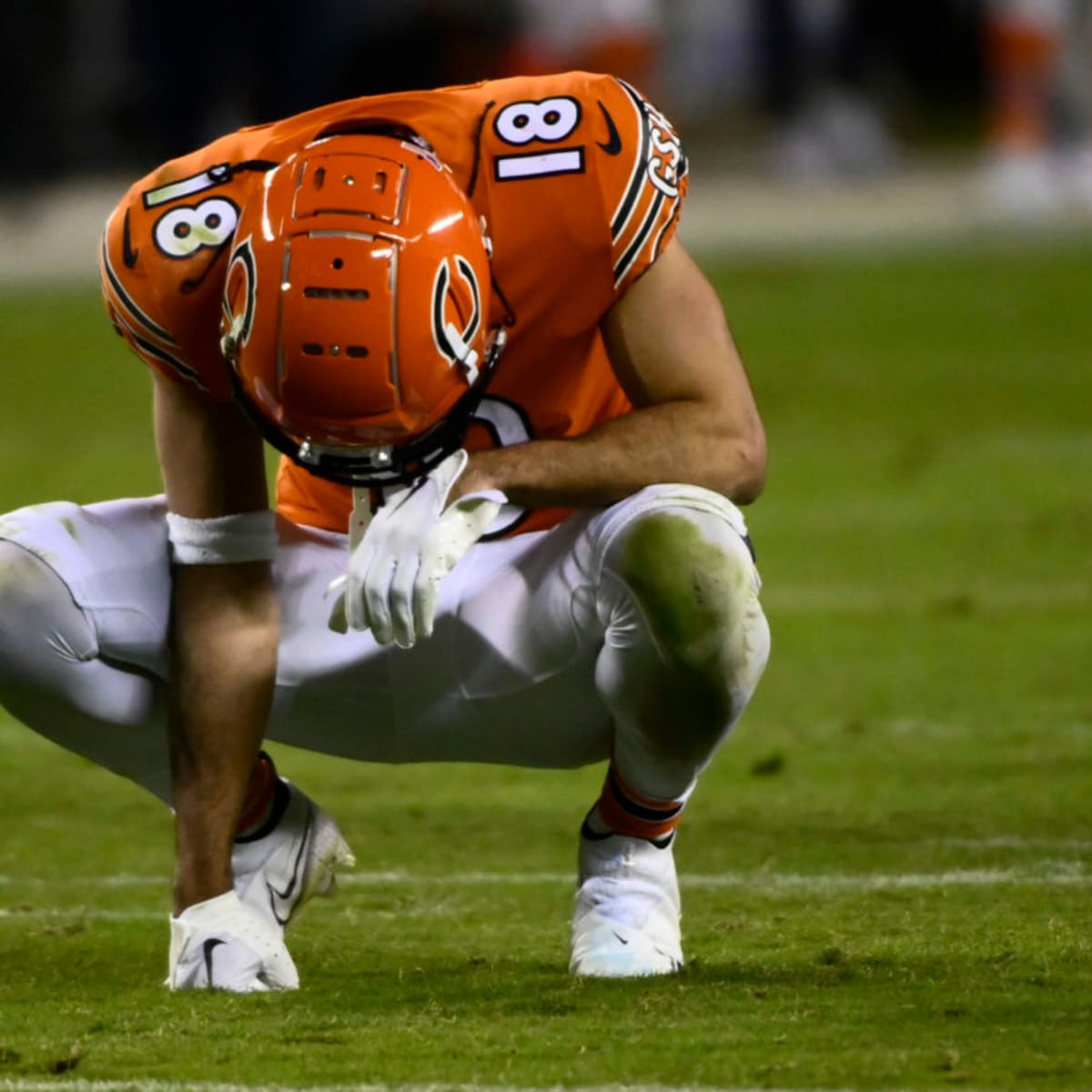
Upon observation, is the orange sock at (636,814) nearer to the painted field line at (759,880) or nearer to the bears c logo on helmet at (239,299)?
the painted field line at (759,880)

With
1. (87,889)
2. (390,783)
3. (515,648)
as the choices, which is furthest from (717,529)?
(390,783)

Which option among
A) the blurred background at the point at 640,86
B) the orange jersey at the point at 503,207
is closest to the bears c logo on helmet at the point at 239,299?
the orange jersey at the point at 503,207

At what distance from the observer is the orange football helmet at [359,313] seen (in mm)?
2812

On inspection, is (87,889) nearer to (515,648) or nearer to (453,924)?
(453,924)

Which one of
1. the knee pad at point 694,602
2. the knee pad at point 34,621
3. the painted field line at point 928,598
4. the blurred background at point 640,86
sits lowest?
the blurred background at point 640,86

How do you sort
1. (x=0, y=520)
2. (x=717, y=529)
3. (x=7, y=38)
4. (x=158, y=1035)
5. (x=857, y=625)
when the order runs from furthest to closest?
1. (x=7, y=38)
2. (x=857, y=625)
3. (x=0, y=520)
4. (x=717, y=529)
5. (x=158, y=1035)

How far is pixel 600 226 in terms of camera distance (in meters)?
3.06

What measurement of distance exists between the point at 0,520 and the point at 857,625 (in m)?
2.90

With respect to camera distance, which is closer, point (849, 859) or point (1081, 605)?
point (849, 859)

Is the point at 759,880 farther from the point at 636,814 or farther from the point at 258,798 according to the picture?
the point at 258,798

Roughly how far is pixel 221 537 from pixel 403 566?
359 millimetres

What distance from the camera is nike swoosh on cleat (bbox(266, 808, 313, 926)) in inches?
127

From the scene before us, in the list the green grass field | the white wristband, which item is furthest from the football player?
the green grass field

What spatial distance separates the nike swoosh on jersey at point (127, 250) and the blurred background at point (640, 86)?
8.48 m
